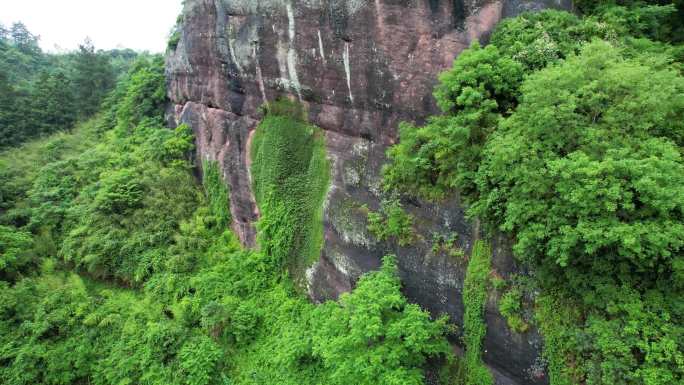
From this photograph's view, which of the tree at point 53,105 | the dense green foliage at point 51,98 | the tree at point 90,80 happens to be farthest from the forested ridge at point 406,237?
the tree at point 90,80

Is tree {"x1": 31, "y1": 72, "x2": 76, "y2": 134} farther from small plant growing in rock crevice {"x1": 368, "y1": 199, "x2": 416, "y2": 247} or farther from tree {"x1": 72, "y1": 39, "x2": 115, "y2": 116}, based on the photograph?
small plant growing in rock crevice {"x1": 368, "y1": 199, "x2": 416, "y2": 247}

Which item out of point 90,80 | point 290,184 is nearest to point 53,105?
point 90,80

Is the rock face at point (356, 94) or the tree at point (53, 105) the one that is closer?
the rock face at point (356, 94)

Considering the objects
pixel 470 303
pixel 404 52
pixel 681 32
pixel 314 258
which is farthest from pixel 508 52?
pixel 314 258

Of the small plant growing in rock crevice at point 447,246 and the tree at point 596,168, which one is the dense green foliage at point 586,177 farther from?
the small plant growing in rock crevice at point 447,246

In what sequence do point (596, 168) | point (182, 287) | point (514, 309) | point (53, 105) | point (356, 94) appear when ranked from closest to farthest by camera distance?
point (596, 168) → point (514, 309) → point (356, 94) → point (182, 287) → point (53, 105)

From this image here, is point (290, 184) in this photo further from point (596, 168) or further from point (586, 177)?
point (596, 168)

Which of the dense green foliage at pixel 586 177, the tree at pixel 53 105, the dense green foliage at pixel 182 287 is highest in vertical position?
the tree at pixel 53 105
